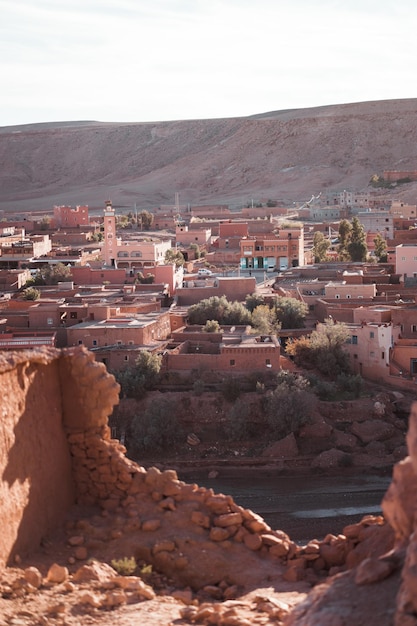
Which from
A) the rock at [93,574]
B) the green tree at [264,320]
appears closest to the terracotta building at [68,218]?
the green tree at [264,320]

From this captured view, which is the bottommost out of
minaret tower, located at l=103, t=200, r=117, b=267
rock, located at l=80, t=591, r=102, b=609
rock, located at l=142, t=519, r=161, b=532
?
rock, located at l=80, t=591, r=102, b=609

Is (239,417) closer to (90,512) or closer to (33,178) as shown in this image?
(90,512)

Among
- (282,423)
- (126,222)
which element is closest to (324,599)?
(282,423)

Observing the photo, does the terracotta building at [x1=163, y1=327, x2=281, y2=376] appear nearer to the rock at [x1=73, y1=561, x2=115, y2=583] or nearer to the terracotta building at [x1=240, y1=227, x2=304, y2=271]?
the terracotta building at [x1=240, y1=227, x2=304, y2=271]

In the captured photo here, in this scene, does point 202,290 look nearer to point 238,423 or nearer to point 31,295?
point 31,295

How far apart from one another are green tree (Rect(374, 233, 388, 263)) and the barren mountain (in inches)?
822

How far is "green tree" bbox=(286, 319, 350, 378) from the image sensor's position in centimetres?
1931

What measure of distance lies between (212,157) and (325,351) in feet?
205

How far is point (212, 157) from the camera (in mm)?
80625

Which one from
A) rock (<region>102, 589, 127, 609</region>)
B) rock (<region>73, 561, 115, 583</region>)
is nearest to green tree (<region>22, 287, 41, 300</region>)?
rock (<region>73, 561, 115, 583</region>)

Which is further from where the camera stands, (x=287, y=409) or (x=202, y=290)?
(x=202, y=290)

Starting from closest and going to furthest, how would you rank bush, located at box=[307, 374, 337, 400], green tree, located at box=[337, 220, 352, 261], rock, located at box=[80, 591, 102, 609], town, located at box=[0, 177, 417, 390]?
rock, located at box=[80, 591, 102, 609]
bush, located at box=[307, 374, 337, 400]
town, located at box=[0, 177, 417, 390]
green tree, located at box=[337, 220, 352, 261]

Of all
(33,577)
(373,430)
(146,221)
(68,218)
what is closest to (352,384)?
(373,430)

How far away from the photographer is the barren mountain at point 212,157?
70.6 meters
